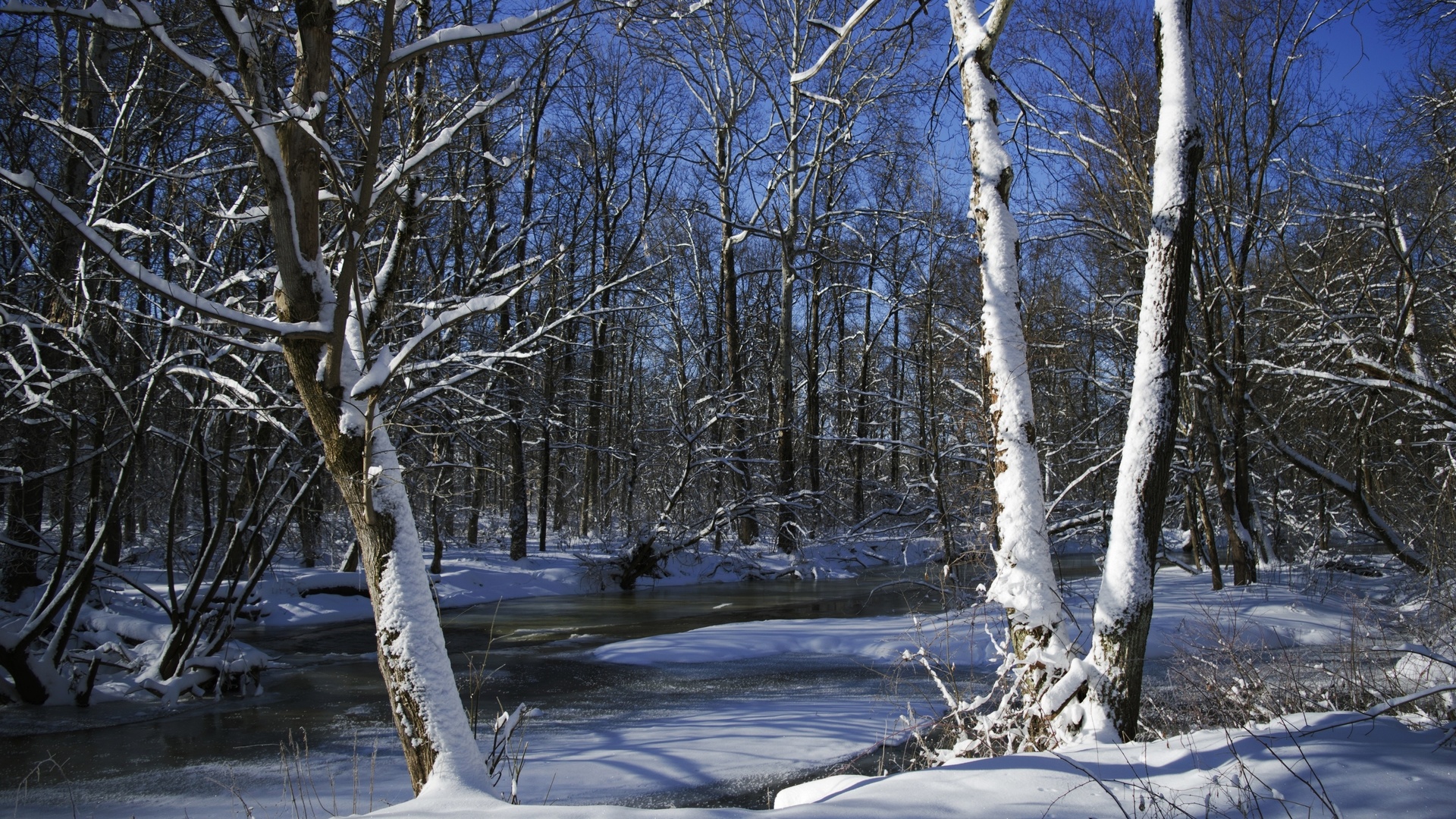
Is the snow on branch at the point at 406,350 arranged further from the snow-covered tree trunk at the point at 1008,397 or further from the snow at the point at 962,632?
the snow at the point at 962,632

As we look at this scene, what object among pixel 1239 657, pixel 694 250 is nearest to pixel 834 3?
pixel 694 250

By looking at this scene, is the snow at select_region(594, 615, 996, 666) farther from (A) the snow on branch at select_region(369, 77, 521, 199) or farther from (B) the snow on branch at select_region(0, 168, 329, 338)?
(B) the snow on branch at select_region(0, 168, 329, 338)

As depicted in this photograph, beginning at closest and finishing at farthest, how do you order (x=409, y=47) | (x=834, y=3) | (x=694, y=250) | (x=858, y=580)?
(x=409, y=47) → (x=834, y=3) → (x=858, y=580) → (x=694, y=250)

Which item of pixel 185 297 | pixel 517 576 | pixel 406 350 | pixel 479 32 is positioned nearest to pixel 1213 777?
pixel 406 350

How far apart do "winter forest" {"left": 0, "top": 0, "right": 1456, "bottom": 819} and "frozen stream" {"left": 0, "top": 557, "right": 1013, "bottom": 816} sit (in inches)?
2.5

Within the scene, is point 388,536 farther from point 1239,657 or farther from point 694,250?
point 694,250

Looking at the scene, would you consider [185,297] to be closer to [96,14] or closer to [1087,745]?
[96,14]

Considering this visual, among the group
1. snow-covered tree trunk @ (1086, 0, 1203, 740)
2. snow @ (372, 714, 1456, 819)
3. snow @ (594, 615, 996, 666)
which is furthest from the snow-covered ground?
snow @ (372, 714, 1456, 819)

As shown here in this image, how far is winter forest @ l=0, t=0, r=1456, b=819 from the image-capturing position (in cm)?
382

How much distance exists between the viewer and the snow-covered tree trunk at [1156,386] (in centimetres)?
472

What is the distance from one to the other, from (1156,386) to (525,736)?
3987 millimetres

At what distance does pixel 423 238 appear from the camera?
9.81 meters

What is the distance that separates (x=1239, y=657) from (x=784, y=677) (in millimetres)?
4337

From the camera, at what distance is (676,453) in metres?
20.3
